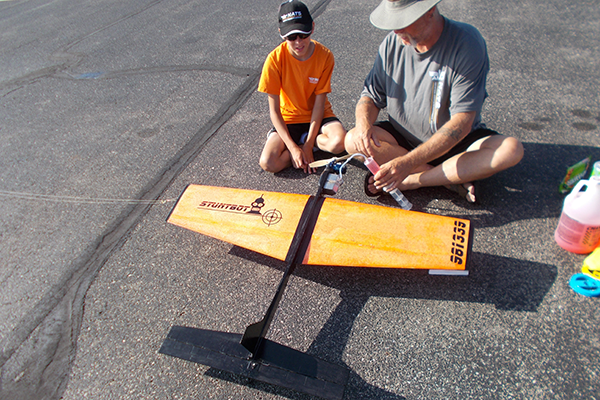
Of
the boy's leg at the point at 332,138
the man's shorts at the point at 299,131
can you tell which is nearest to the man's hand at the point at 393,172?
the boy's leg at the point at 332,138

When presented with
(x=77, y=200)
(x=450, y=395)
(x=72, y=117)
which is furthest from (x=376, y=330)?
(x=72, y=117)

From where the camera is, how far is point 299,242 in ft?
7.38

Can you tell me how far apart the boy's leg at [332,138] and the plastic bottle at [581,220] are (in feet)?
5.21

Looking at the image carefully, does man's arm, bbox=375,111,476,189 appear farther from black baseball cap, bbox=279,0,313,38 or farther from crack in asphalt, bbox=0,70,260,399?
crack in asphalt, bbox=0,70,260,399

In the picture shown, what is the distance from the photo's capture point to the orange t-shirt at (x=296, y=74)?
120 inches

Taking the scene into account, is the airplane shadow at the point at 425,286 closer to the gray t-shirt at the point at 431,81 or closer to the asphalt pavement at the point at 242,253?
the asphalt pavement at the point at 242,253

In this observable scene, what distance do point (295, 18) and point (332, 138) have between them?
94cm

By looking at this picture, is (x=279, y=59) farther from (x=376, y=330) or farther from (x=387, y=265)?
(x=376, y=330)

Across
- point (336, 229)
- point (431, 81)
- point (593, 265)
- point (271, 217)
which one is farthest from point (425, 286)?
point (431, 81)

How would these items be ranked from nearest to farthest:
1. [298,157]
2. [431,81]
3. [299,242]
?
[299,242] < [431,81] < [298,157]

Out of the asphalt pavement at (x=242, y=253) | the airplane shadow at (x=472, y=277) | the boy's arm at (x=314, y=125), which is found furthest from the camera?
the boy's arm at (x=314, y=125)

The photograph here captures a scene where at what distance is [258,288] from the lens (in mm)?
2383

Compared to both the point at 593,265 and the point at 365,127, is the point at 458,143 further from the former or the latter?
the point at 593,265

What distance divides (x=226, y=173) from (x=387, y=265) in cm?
180
